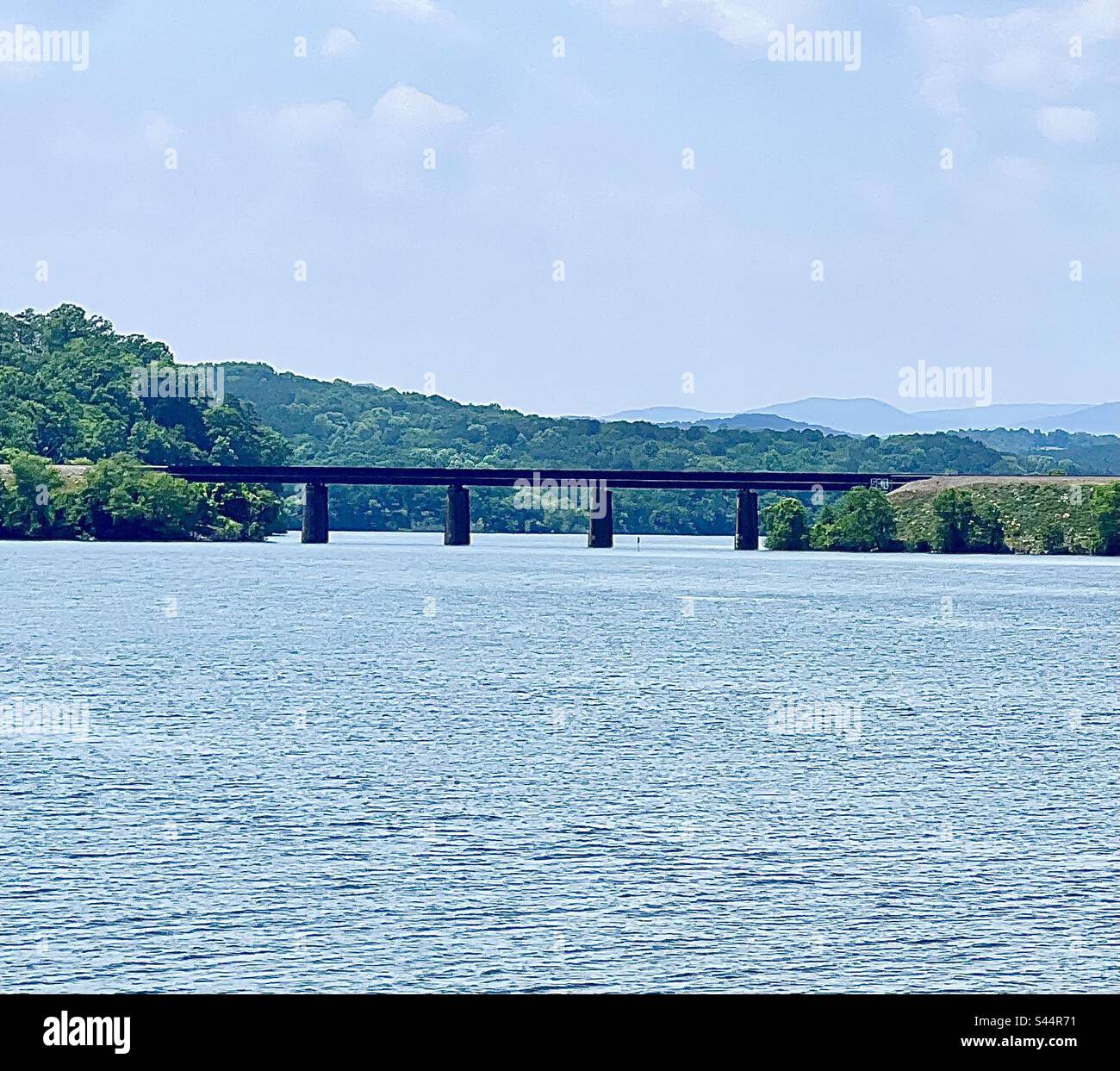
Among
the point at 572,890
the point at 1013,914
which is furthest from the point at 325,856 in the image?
the point at 1013,914

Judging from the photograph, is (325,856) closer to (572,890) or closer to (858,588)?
(572,890)

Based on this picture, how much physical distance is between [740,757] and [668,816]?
11761 mm

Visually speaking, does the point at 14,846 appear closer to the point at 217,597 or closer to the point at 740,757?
the point at 740,757

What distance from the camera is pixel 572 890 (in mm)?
37969

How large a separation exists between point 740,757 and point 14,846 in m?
23.2

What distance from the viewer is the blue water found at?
33156 millimetres

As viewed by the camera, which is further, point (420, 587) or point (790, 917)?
point (420, 587)

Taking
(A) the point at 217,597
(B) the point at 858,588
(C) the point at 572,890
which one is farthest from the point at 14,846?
(B) the point at 858,588

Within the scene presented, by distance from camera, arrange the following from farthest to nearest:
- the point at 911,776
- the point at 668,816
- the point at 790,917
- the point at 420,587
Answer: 1. the point at 420,587
2. the point at 911,776
3. the point at 668,816
4. the point at 790,917

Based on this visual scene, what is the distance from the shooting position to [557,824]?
4569 cm

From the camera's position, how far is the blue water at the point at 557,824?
109 feet

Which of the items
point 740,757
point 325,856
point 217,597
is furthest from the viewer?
point 217,597
